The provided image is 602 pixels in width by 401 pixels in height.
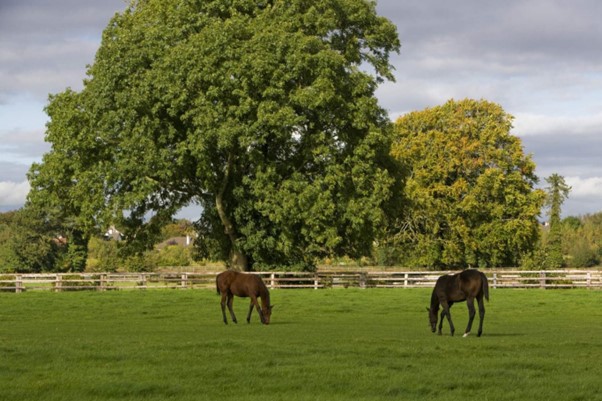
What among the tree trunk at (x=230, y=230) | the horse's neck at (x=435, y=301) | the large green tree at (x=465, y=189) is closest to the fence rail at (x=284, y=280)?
the tree trunk at (x=230, y=230)

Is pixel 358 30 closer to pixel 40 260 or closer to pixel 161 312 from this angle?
pixel 161 312

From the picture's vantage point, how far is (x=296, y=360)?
16984 mm

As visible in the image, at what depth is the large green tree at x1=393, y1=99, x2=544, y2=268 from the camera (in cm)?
6650

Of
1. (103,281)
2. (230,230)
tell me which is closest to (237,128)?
(230,230)

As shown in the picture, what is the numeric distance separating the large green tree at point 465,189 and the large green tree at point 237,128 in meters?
18.5

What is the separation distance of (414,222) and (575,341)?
157ft

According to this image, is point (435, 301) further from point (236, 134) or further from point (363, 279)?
point (363, 279)

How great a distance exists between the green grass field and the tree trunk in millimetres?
15758

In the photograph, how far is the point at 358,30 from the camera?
161 feet

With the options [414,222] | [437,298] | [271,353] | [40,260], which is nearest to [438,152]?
[414,222]

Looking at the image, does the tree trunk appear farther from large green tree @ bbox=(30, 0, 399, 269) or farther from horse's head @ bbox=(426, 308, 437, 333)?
horse's head @ bbox=(426, 308, 437, 333)

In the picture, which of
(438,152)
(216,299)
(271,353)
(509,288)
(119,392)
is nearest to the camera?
(119,392)

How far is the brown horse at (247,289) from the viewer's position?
26766mm

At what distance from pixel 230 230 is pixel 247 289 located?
828 inches
